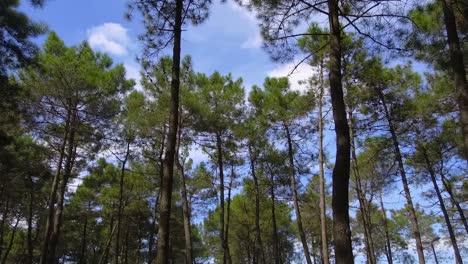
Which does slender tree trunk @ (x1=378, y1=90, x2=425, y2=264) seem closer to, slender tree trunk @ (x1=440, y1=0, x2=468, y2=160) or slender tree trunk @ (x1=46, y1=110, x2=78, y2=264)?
slender tree trunk @ (x1=440, y1=0, x2=468, y2=160)

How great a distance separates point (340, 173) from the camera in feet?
15.2

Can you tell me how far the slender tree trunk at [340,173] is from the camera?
4176mm

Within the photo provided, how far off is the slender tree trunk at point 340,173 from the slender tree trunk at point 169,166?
236 centimetres

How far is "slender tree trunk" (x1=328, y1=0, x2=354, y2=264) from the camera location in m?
4.18

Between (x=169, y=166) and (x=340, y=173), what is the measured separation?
2617mm

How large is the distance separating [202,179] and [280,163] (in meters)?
3.88

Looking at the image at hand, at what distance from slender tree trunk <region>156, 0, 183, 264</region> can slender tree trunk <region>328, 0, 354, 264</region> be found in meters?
2.36

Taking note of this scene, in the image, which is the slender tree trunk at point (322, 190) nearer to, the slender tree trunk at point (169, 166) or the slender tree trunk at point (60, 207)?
the slender tree trunk at point (169, 166)

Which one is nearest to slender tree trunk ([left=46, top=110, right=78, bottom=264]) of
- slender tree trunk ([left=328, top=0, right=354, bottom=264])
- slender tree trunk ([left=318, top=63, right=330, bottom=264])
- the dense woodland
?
the dense woodland

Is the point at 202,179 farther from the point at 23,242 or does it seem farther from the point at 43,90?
the point at 23,242

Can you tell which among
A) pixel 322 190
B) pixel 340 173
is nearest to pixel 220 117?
pixel 322 190

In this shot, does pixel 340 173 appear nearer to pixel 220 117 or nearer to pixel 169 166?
pixel 169 166

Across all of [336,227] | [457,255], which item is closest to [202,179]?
[457,255]

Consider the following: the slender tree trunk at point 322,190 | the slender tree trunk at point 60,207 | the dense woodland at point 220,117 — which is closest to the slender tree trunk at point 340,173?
the dense woodland at point 220,117
